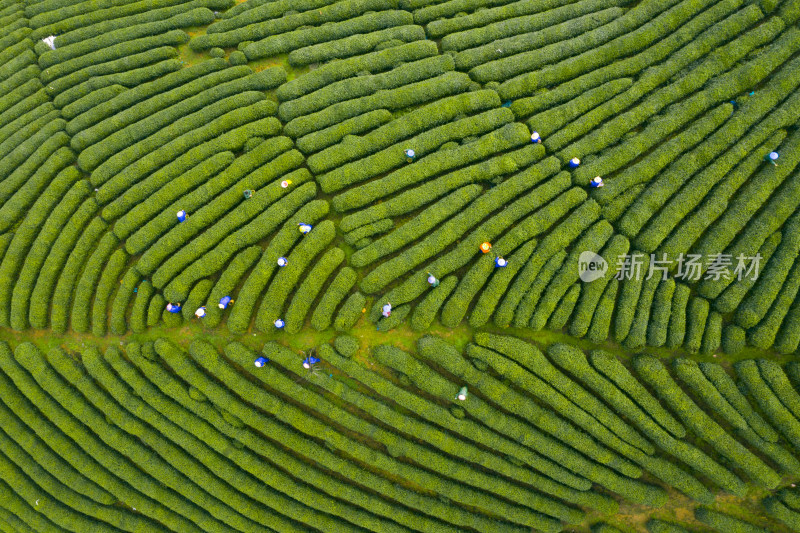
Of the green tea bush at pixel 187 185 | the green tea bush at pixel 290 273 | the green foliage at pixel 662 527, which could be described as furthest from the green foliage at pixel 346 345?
the green foliage at pixel 662 527

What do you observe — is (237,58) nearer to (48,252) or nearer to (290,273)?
(290,273)

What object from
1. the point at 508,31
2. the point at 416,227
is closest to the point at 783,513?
the point at 416,227

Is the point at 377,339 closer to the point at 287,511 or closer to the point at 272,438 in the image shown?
the point at 272,438

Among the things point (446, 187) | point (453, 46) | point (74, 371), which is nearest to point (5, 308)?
point (74, 371)

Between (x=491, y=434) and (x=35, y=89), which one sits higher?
(x=35, y=89)

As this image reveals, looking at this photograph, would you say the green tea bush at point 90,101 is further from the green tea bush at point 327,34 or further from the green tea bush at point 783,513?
the green tea bush at point 783,513

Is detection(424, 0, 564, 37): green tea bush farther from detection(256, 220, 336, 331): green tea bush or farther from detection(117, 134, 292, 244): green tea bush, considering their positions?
detection(256, 220, 336, 331): green tea bush

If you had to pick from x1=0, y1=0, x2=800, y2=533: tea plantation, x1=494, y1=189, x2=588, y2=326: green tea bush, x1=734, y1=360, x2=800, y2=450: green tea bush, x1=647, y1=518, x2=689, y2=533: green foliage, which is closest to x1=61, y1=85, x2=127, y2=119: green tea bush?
x1=0, y1=0, x2=800, y2=533: tea plantation

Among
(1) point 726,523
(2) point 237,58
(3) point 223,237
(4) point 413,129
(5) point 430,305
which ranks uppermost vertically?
(4) point 413,129
